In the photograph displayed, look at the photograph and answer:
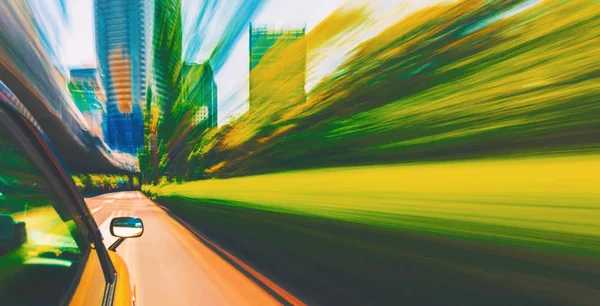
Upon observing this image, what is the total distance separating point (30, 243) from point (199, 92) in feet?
22.4

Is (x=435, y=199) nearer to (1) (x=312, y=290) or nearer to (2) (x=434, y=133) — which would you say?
(2) (x=434, y=133)

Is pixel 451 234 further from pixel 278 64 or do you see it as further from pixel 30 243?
pixel 278 64

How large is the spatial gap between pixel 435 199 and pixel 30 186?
86.0 inches

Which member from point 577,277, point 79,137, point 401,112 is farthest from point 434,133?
point 79,137

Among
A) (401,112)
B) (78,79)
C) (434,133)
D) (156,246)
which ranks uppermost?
(78,79)

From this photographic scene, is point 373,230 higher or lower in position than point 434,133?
lower

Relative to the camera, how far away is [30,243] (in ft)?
4.90

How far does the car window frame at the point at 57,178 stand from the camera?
0.97 meters

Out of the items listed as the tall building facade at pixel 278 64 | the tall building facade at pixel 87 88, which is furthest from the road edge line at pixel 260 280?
the tall building facade at pixel 87 88

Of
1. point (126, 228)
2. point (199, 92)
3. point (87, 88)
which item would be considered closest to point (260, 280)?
point (126, 228)

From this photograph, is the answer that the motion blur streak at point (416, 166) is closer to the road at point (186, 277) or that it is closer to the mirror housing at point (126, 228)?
the road at point (186, 277)

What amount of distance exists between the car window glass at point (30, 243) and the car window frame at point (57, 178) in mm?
24

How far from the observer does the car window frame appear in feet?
3.19

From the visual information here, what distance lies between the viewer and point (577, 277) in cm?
124
